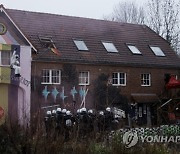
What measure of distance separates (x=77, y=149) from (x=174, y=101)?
26.9 meters

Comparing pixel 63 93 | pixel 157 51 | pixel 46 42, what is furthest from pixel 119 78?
pixel 46 42

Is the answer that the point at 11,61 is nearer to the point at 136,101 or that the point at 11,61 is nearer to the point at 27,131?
the point at 136,101

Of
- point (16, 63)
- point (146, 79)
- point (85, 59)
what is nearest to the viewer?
point (16, 63)

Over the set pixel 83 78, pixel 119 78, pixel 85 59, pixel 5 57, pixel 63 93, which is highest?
Answer: pixel 85 59

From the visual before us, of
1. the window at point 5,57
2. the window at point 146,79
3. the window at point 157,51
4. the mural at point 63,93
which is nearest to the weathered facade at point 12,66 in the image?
the window at point 5,57

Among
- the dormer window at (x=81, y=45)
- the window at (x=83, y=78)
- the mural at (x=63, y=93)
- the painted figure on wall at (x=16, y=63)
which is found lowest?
the mural at (x=63, y=93)

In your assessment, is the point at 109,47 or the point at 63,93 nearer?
the point at 63,93

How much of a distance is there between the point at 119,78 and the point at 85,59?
13.0 feet

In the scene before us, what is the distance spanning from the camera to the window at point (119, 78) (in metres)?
37.1

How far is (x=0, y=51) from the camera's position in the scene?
31250mm

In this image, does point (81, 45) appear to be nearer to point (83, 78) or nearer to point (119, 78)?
point (83, 78)

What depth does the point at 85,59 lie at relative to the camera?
35.1 meters

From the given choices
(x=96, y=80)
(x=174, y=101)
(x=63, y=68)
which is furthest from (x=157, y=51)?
(x=63, y=68)

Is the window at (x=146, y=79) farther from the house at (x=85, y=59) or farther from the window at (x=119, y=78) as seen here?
the window at (x=119, y=78)
